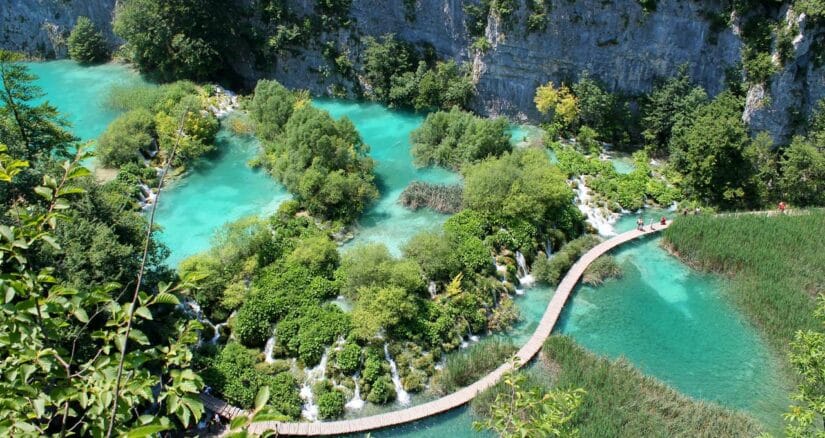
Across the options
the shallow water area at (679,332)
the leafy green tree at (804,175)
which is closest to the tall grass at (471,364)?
the shallow water area at (679,332)

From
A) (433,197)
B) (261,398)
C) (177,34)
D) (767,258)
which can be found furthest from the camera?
(177,34)

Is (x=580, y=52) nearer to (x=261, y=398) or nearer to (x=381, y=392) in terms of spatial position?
(x=381, y=392)

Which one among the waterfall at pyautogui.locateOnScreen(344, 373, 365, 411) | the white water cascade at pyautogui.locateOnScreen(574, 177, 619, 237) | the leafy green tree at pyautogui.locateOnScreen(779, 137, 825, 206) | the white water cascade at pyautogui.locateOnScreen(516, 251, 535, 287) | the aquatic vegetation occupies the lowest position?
the waterfall at pyautogui.locateOnScreen(344, 373, 365, 411)

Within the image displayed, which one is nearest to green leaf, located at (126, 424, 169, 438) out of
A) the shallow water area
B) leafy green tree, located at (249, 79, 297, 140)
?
the shallow water area

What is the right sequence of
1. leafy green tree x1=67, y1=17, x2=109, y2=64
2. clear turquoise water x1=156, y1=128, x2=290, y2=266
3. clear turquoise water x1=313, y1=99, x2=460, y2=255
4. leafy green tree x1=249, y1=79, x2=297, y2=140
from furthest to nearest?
1. leafy green tree x1=67, y1=17, x2=109, y2=64
2. leafy green tree x1=249, y1=79, x2=297, y2=140
3. clear turquoise water x1=313, y1=99, x2=460, y2=255
4. clear turquoise water x1=156, y1=128, x2=290, y2=266

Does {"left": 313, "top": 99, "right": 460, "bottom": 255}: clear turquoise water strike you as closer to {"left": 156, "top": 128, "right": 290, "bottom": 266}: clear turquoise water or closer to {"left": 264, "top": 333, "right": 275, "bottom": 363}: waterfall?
{"left": 156, "top": 128, "right": 290, "bottom": 266}: clear turquoise water

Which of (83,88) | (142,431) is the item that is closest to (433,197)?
(142,431)

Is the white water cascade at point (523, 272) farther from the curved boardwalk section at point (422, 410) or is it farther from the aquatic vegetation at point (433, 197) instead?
the aquatic vegetation at point (433, 197)
